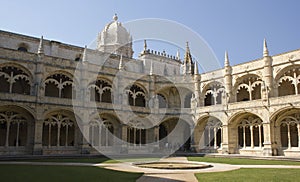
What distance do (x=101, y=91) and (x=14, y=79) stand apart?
9511 millimetres

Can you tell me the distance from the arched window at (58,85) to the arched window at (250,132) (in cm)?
1963

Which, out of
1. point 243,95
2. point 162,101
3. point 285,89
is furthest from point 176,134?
point 285,89

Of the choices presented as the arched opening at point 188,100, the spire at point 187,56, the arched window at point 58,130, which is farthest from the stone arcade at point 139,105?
the spire at point 187,56

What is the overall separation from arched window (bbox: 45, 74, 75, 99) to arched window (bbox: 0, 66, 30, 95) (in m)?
2.16

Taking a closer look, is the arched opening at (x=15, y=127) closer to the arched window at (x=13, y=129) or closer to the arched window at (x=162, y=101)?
the arched window at (x=13, y=129)

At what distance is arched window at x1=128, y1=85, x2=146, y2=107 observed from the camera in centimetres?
3807

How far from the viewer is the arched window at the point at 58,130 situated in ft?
103

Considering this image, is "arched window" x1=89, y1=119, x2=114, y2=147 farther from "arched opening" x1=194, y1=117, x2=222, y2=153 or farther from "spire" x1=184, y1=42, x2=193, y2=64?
"spire" x1=184, y1=42, x2=193, y2=64

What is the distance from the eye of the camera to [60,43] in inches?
1558

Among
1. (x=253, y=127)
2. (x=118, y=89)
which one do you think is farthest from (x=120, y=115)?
(x=253, y=127)

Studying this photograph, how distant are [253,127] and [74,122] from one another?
19630 mm

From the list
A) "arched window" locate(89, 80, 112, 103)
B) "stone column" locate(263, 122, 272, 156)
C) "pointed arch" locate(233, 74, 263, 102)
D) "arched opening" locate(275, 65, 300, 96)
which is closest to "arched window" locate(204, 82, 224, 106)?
"pointed arch" locate(233, 74, 263, 102)

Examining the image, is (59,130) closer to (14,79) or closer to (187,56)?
(14,79)

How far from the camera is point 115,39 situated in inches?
1934
